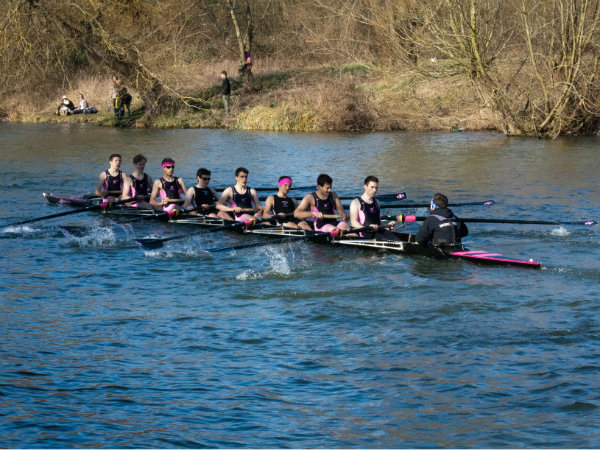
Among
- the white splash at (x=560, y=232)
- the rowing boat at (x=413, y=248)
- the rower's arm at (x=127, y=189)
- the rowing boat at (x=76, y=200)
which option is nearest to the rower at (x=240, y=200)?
the rowing boat at (x=413, y=248)

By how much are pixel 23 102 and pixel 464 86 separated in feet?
76.5

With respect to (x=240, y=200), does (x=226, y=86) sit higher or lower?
higher

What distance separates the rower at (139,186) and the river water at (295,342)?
575 mm

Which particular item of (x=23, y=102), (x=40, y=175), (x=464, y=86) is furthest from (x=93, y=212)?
(x=23, y=102)

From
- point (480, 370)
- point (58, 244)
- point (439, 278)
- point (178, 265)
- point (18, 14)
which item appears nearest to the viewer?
point (480, 370)

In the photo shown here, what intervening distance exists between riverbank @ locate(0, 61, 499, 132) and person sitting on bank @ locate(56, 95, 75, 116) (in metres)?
0.60

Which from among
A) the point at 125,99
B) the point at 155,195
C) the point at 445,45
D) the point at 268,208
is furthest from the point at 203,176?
the point at 125,99

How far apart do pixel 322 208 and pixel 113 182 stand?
230 inches

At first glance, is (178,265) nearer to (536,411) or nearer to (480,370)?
(480,370)

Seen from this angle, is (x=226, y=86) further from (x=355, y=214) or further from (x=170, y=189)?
(x=355, y=214)

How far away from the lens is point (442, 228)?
12.4 metres

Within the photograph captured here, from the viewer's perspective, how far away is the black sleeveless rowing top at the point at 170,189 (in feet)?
54.5

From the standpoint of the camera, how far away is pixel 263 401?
7746mm

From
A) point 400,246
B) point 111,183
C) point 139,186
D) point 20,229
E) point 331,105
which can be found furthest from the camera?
point 331,105
